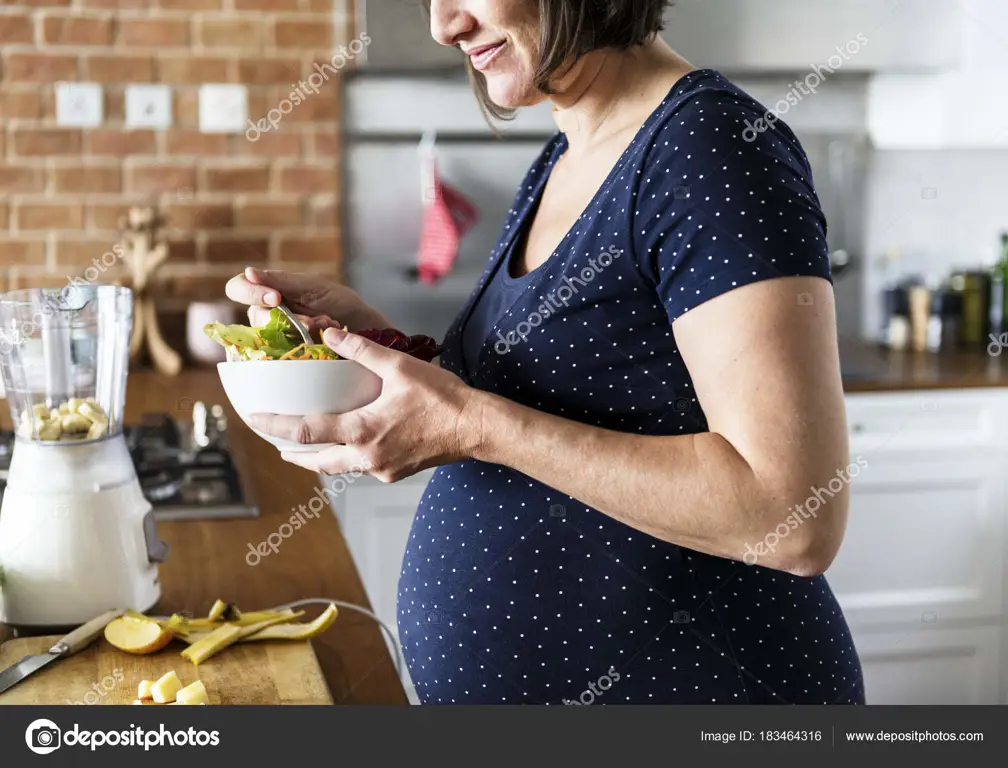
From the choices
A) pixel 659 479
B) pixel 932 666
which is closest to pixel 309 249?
pixel 932 666

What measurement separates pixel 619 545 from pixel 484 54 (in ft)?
1.14

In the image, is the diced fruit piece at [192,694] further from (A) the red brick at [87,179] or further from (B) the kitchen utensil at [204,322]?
(A) the red brick at [87,179]

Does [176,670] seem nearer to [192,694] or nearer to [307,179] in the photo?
[192,694]

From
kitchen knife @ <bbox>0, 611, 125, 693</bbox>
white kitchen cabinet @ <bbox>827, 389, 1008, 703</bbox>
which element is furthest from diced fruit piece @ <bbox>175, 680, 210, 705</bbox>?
white kitchen cabinet @ <bbox>827, 389, 1008, 703</bbox>

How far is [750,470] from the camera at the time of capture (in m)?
0.60

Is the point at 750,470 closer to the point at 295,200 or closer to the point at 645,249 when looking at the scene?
the point at 645,249

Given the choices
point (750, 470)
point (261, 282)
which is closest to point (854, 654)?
point (750, 470)

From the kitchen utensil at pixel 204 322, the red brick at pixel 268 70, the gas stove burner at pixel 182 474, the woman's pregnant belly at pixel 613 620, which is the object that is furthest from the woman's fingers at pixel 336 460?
the red brick at pixel 268 70

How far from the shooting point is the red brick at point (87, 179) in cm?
212

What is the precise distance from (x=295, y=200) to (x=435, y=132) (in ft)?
1.01

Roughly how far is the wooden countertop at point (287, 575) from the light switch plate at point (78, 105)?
41.7 inches

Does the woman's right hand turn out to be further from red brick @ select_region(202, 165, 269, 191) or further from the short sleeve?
red brick @ select_region(202, 165, 269, 191)

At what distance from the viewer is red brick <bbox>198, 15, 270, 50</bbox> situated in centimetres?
213

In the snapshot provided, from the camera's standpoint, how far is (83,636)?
78cm
